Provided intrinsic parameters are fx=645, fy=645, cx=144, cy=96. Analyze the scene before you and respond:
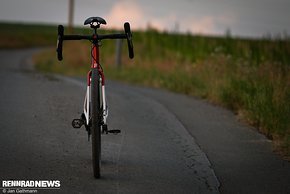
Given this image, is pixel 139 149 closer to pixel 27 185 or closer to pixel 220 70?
pixel 27 185

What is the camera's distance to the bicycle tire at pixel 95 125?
628 cm

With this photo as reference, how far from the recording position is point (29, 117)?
9820 mm

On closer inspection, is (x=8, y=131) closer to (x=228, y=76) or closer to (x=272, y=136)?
(x=272, y=136)

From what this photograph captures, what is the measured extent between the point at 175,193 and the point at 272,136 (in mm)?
3897

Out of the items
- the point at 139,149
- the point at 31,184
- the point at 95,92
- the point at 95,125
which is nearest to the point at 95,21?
the point at 95,92

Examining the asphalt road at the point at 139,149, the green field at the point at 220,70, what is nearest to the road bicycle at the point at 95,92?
the asphalt road at the point at 139,149

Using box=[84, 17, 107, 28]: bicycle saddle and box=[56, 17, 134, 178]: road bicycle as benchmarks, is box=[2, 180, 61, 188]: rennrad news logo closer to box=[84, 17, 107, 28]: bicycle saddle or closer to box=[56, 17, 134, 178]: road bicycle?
box=[56, 17, 134, 178]: road bicycle

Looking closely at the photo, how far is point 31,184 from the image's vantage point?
6.21 metres

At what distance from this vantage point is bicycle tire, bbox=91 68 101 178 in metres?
6.28

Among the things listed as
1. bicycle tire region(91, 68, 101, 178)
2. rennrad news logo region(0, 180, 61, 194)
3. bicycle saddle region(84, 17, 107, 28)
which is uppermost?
bicycle saddle region(84, 17, 107, 28)

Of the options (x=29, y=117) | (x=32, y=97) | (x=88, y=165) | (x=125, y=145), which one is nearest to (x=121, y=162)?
(x=88, y=165)

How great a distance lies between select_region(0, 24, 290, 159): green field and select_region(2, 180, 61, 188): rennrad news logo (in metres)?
3.56

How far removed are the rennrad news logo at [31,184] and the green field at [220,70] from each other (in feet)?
11.7

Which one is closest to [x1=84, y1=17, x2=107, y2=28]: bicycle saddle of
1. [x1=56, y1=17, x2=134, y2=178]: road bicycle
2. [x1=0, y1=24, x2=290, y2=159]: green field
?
[x1=56, y1=17, x2=134, y2=178]: road bicycle
